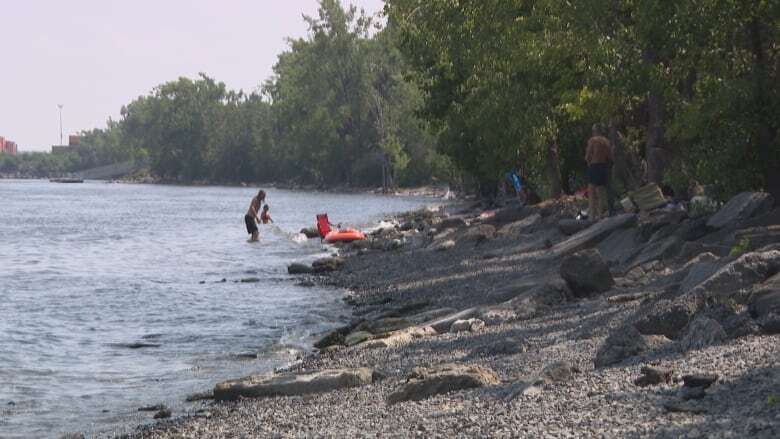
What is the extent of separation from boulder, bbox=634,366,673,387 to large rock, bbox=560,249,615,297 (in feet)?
26.6

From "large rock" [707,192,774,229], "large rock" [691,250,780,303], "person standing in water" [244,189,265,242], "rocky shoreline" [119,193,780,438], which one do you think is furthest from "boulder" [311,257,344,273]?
"large rock" [691,250,780,303]

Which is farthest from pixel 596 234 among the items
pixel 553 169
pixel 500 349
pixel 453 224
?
pixel 453 224

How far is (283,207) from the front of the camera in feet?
294

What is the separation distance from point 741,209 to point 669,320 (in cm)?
856

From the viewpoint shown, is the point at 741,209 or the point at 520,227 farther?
the point at 520,227

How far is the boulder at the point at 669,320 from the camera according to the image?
1216 centimetres

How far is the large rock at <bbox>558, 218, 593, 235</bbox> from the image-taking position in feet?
91.2

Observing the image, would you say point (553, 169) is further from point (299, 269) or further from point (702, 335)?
point (702, 335)

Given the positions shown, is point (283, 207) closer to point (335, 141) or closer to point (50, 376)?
point (335, 141)

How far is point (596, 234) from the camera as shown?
77.9 feet

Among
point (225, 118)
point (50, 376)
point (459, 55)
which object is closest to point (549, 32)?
point (459, 55)

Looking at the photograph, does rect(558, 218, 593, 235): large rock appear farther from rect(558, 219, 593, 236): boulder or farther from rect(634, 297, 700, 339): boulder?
rect(634, 297, 700, 339): boulder

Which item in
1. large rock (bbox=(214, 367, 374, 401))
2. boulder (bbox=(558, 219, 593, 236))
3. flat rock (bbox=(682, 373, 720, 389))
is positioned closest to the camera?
flat rock (bbox=(682, 373, 720, 389))

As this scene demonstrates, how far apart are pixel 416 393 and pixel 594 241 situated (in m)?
13.3
